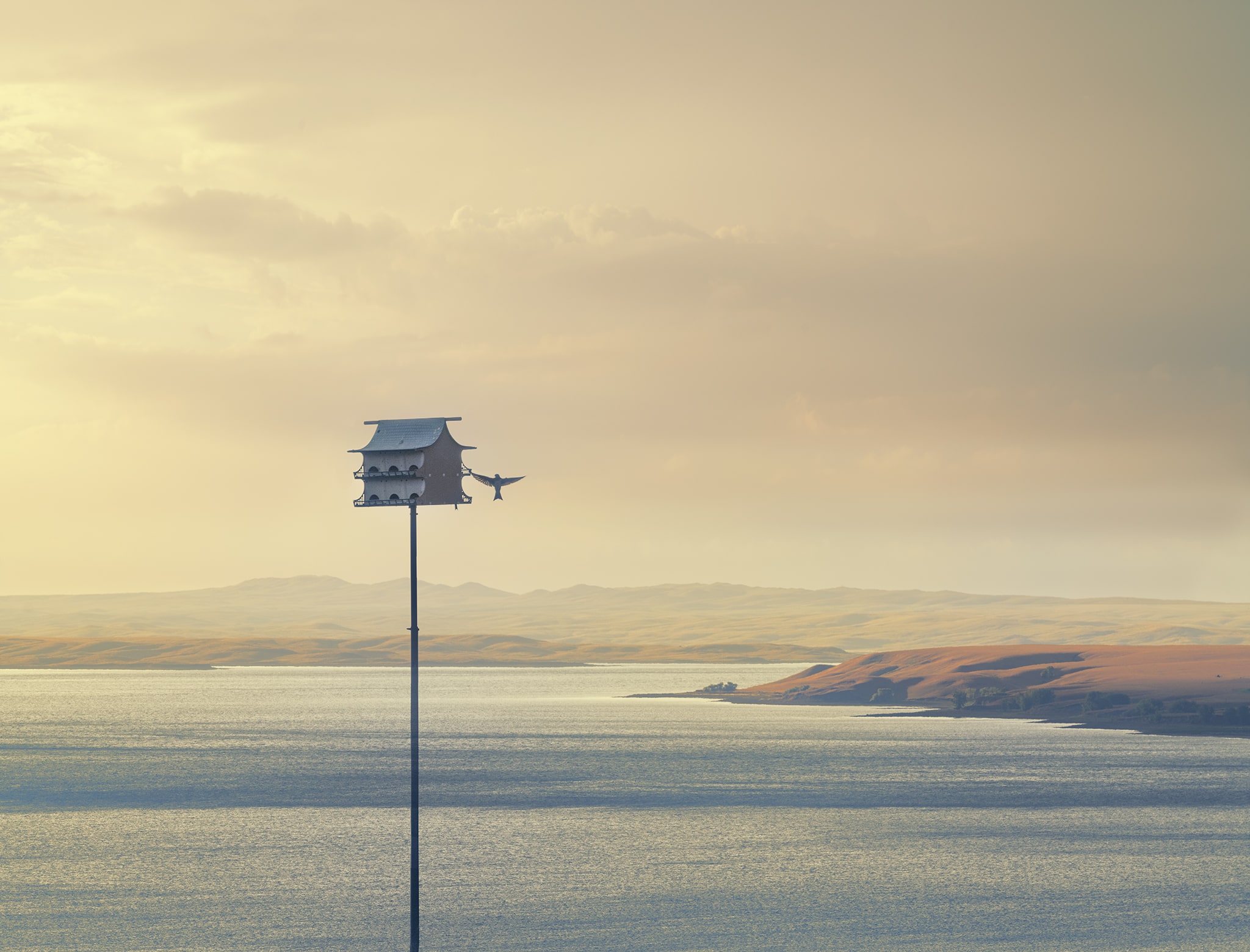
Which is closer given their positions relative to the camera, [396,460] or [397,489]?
[397,489]

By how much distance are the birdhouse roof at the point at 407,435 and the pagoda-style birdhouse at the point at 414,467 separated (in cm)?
2

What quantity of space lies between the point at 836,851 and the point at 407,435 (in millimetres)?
47175

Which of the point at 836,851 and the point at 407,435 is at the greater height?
the point at 407,435

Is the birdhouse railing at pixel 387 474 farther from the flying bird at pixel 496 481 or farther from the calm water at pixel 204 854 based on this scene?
the calm water at pixel 204 854

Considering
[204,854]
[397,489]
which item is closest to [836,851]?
[204,854]

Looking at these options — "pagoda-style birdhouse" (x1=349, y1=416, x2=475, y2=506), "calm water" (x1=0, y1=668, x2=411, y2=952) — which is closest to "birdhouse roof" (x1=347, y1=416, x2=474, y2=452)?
"pagoda-style birdhouse" (x1=349, y1=416, x2=475, y2=506)

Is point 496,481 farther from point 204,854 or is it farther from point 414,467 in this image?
point 204,854

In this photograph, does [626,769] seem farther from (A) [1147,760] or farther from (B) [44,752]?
(B) [44,752]

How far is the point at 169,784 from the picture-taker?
120 meters

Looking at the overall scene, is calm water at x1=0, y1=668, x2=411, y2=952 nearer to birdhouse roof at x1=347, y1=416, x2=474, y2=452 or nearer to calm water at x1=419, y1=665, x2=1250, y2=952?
calm water at x1=419, y1=665, x2=1250, y2=952

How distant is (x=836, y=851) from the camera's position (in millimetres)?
74875

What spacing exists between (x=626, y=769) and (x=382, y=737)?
70.8 metres

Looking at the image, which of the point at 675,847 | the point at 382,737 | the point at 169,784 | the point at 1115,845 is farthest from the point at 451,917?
the point at 382,737

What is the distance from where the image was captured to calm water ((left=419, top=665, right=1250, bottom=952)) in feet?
169
